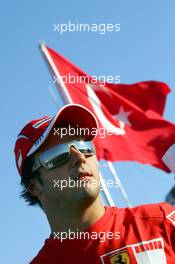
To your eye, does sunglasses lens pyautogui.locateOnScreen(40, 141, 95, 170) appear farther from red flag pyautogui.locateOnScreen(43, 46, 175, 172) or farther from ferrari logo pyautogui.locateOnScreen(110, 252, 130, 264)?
red flag pyautogui.locateOnScreen(43, 46, 175, 172)

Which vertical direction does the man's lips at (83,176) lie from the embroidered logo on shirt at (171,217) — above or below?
above

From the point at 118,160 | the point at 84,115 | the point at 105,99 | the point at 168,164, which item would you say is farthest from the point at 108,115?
the point at 168,164

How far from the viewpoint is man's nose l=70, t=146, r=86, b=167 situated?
4027 mm

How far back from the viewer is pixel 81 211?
3973 millimetres

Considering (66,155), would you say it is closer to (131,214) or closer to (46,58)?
(131,214)

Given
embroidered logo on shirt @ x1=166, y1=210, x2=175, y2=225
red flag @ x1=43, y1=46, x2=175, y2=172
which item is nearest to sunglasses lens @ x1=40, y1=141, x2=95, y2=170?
embroidered logo on shirt @ x1=166, y1=210, x2=175, y2=225

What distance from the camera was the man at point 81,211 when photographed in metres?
3.90

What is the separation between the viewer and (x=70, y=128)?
441 centimetres

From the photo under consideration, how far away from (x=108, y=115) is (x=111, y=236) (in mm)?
9415

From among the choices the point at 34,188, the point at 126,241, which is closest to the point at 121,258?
the point at 126,241
